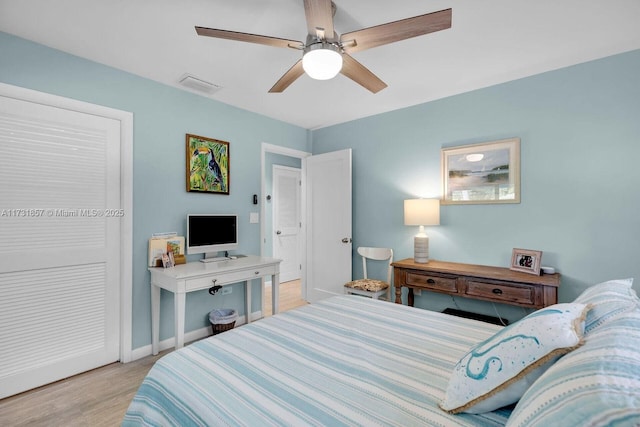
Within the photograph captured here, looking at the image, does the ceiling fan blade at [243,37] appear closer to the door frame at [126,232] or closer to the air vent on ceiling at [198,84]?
the air vent on ceiling at [198,84]

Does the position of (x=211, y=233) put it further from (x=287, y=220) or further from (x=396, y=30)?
(x=287, y=220)

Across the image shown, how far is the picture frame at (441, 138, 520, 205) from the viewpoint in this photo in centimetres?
275

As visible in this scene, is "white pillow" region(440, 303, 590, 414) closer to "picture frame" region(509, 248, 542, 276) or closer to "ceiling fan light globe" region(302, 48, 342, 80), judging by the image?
"ceiling fan light globe" region(302, 48, 342, 80)

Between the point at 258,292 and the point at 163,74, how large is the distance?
8.07 ft

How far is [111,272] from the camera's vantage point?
254 centimetres

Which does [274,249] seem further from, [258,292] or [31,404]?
[31,404]

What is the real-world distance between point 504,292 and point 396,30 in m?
2.11

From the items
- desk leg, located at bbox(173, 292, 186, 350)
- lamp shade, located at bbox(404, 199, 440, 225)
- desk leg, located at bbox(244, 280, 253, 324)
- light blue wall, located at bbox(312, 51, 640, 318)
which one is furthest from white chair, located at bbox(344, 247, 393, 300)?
desk leg, located at bbox(173, 292, 186, 350)

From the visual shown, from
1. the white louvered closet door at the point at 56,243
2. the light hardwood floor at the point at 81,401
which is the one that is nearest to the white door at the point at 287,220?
the white louvered closet door at the point at 56,243

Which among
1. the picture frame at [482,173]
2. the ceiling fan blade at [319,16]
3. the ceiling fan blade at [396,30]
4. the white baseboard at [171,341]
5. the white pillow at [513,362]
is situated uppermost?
the ceiling fan blade at [319,16]

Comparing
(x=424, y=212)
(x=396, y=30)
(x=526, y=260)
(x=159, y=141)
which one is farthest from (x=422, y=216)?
(x=159, y=141)

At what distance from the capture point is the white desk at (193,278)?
240 centimetres

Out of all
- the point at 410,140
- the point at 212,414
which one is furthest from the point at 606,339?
the point at 410,140

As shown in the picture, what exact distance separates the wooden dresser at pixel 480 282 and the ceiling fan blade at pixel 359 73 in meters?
1.67
